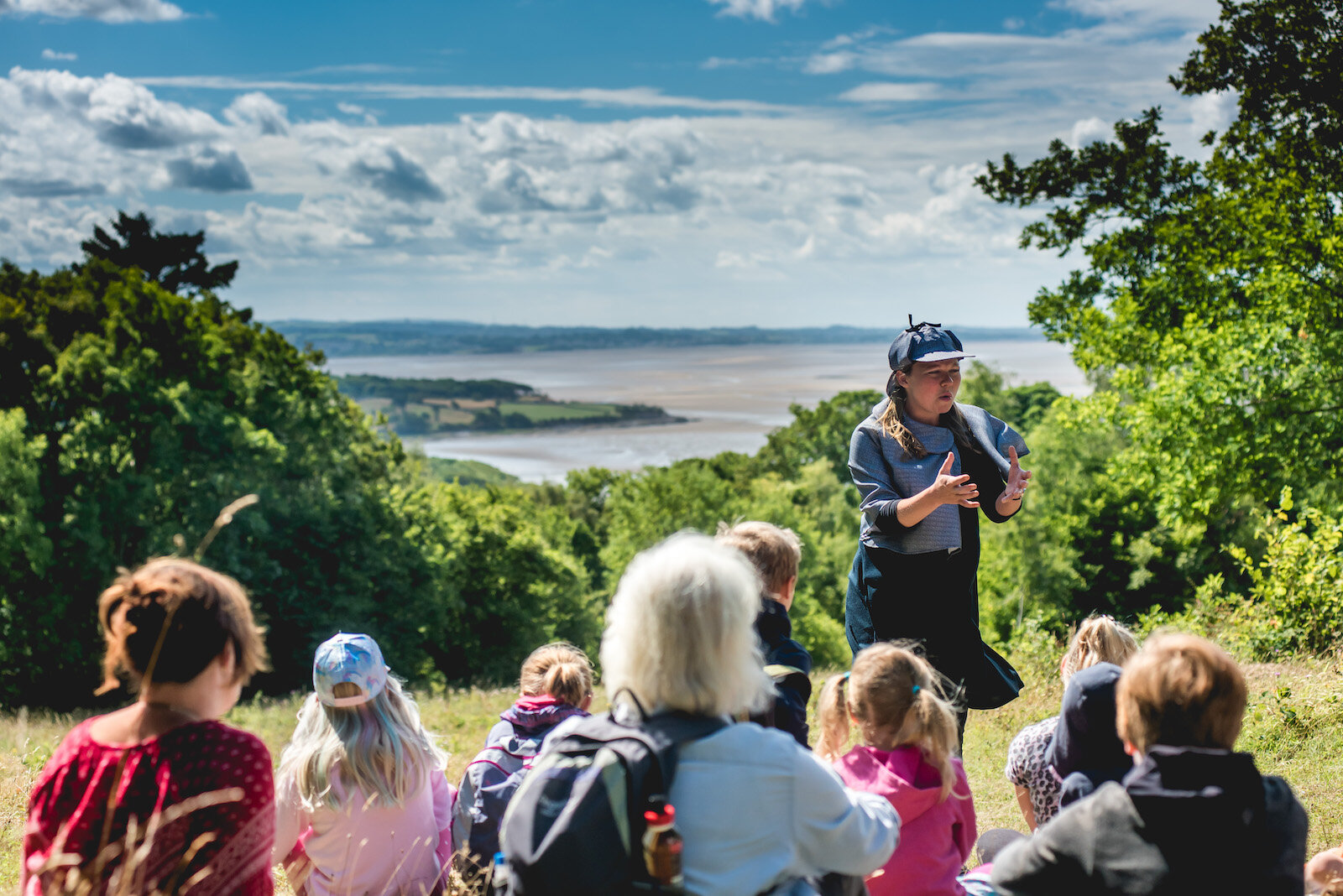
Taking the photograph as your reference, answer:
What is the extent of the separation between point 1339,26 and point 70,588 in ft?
90.7

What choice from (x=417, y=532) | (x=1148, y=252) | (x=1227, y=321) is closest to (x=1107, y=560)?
(x=1148, y=252)

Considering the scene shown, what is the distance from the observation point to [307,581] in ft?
85.8

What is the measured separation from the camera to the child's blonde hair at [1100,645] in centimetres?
365

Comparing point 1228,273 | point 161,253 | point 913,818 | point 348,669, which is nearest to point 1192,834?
point 913,818

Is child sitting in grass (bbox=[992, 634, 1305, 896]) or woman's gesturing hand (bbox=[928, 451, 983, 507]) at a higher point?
woman's gesturing hand (bbox=[928, 451, 983, 507])

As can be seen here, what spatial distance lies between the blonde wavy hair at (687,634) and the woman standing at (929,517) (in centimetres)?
191

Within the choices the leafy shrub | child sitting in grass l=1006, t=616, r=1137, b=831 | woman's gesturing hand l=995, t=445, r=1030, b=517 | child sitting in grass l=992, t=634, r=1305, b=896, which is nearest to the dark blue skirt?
woman's gesturing hand l=995, t=445, r=1030, b=517

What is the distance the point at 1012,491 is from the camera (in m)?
4.14

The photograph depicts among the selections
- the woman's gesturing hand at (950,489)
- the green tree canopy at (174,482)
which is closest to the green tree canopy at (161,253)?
the green tree canopy at (174,482)

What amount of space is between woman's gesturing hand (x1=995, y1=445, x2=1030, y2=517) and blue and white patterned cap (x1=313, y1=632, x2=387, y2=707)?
266 centimetres

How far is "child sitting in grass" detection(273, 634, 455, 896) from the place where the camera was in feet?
11.4

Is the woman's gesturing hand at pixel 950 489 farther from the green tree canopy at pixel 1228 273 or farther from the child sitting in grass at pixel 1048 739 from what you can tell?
the green tree canopy at pixel 1228 273

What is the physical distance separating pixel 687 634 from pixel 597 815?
0.46 m

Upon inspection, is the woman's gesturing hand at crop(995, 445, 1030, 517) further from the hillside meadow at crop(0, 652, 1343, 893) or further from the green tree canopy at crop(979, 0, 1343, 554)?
the green tree canopy at crop(979, 0, 1343, 554)
